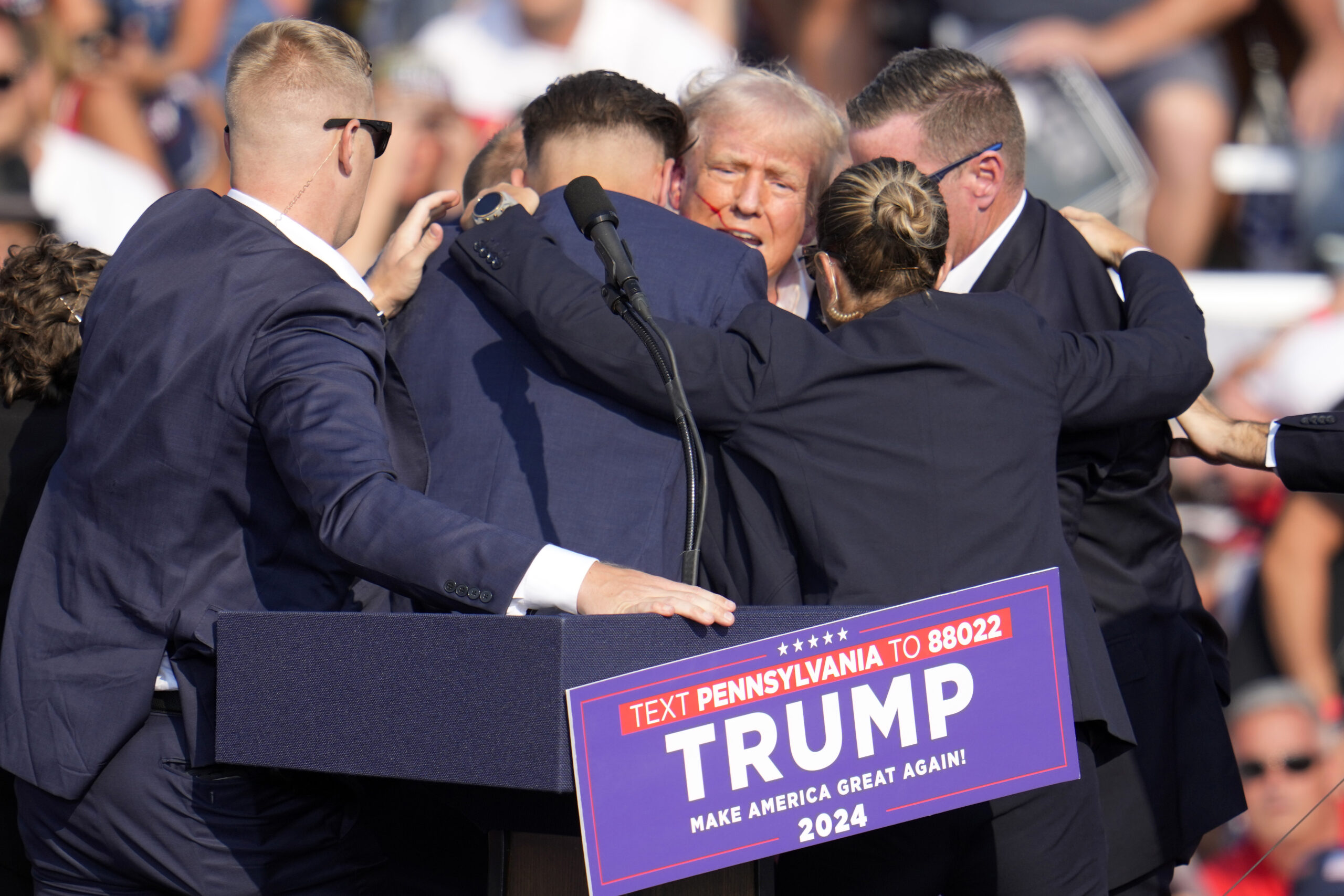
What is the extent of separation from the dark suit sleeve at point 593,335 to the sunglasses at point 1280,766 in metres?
3.14

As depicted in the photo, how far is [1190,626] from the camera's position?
2482mm

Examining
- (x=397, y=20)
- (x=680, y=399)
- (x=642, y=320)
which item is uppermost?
(x=397, y=20)

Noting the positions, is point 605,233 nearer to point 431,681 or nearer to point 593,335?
point 593,335

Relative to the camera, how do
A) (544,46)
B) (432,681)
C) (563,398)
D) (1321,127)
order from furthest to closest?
1. (544,46)
2. (1321,127)
3. (563,398)
4. (432,681)

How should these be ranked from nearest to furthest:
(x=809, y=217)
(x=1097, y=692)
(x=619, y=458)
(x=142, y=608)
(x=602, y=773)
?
(x=602, y=773)
(x=142, y=608)
(x=1097, y=692)
(x=619, y=458)
(x=809, y=217)

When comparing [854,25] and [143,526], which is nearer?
[143,526]

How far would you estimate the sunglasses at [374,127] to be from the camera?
1.94 m

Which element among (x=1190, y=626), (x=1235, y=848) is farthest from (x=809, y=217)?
(x=1235, y=848)

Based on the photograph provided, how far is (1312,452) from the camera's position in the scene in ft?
7.91

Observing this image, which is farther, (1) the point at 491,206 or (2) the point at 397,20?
(2) the point at 397,20

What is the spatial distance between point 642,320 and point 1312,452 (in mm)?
1422

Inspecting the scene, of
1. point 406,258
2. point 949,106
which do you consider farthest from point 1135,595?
point 406,258

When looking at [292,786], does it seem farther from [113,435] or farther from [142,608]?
[113,435]

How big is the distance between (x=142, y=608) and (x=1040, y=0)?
3.49 m
